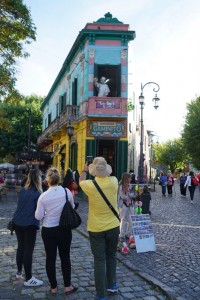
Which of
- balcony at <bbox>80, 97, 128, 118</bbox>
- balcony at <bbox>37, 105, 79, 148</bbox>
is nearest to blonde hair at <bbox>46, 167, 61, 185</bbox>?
balcony at <bbox>80, 97, 128, 118</bbox>

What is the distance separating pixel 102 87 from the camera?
19.5 m

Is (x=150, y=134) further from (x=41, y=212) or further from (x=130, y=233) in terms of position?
(x=41, y=212)

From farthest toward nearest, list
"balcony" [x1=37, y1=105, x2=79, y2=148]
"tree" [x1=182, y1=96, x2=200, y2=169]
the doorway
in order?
"tree" [x1=182, y1=96, x2=200, y2=169] < "balcony" [x1=37, y1=105, x2=79, y2=148] < the doorway

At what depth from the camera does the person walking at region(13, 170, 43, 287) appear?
5184 mm

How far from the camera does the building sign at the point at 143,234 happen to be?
23.8ft

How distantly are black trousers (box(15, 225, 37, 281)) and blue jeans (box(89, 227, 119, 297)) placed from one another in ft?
3.50

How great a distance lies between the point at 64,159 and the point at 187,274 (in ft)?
67.8

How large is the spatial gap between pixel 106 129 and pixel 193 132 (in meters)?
16.3

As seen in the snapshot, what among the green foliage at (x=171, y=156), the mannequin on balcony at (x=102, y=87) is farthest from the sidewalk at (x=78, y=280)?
the green foliage at (x=171, y=156)

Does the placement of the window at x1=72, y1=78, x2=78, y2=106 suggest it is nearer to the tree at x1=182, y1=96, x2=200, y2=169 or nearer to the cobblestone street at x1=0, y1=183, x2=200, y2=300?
the cobblestone street at x1=0, y1=183, x2=200, y2=300

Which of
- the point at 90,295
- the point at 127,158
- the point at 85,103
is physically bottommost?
the point at 90,295

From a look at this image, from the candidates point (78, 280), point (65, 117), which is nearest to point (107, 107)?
point (65, 117)

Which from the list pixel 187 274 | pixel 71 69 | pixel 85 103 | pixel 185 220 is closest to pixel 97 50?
pixel 85 103

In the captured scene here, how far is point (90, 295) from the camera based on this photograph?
483cm
